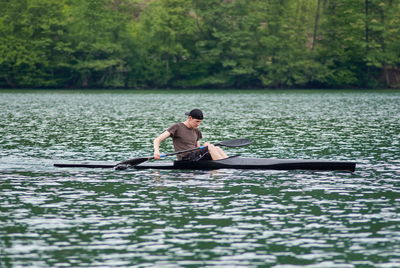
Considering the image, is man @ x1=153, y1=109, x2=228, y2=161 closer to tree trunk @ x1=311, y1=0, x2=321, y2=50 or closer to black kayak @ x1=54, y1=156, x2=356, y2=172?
black kayak @ x1=54, y1=156, x2=356, y2=172

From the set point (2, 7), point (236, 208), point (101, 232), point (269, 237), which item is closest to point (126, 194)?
point (236, 208)

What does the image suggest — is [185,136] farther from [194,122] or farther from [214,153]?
[214,153]

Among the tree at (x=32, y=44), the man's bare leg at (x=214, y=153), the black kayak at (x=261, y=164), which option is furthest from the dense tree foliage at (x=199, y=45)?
the black kayak at (x=261, y=164)

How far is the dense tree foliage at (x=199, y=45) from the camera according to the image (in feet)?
352

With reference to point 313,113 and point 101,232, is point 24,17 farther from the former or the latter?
point 101,232

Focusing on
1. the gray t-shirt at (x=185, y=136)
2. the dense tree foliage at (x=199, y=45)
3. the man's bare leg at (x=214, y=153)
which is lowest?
the man's bare leg at (x=214, y=153)

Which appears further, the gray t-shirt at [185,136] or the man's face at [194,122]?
the gray t-shirt at [185,136]

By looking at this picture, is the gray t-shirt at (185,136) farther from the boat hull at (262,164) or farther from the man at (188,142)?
the boat hull at (262,164)

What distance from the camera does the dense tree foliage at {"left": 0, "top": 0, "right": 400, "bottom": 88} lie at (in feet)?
352

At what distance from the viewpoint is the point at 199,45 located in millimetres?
110438

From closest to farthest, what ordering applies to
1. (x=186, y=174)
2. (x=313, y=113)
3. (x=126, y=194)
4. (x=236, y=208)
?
1. (x=236, y=208)
2. (x=126, y=194)
3. (x=186, y=174)
4. (x=313, y=113)

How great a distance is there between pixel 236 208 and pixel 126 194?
3.06 m

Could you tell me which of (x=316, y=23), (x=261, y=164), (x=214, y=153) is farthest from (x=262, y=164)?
(x=316, y=23)

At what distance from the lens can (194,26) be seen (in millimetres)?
112062
